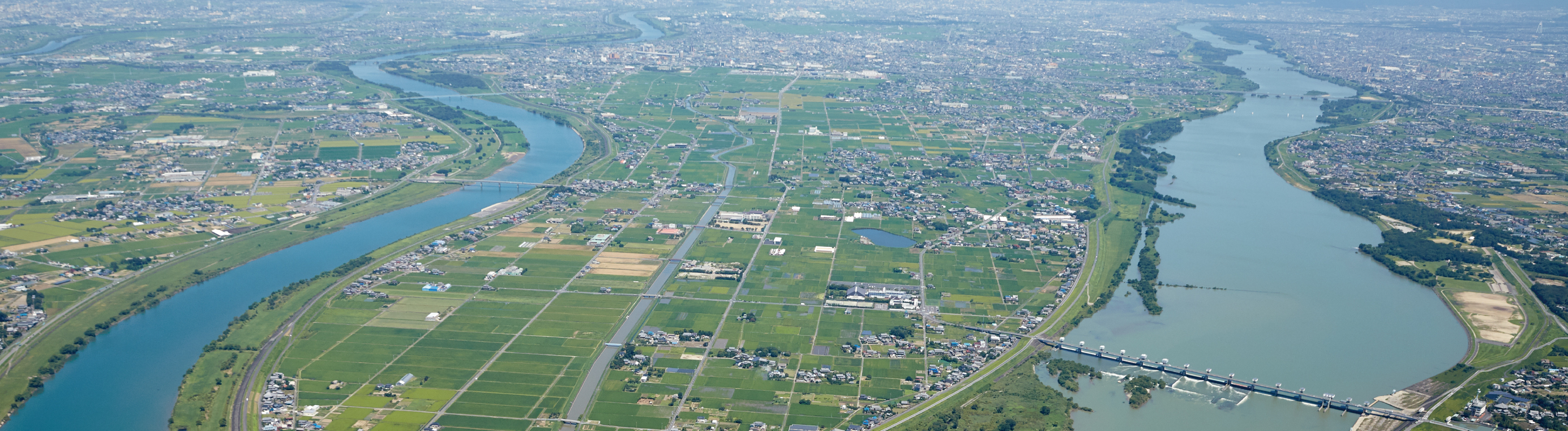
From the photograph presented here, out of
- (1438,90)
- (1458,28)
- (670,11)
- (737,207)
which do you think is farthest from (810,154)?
(1458,28)

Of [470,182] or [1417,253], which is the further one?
[470,182]

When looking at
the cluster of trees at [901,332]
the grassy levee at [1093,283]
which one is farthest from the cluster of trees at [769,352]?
the grassy levee at [1093,283]

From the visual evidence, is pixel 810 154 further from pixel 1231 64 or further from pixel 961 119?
pixel 1231 64

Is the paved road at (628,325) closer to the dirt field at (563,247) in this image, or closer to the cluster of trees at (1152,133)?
the dirt field at (563,247)

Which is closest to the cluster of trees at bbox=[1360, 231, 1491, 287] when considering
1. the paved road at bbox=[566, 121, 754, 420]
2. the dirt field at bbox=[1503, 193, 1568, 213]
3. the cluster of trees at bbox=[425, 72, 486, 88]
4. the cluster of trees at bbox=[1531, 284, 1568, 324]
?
the cluster of trees at bbox=[1531, 284, 1568, 324]

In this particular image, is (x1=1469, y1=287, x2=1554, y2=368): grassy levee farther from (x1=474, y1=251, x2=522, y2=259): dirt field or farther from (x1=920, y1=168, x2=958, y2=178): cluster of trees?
(x1=474, y1=251, x2=522, y2=259): dirt field

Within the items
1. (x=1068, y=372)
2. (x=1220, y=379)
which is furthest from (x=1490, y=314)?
(x=1068, y=372)

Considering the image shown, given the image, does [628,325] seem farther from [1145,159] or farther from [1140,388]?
[1145,159]
